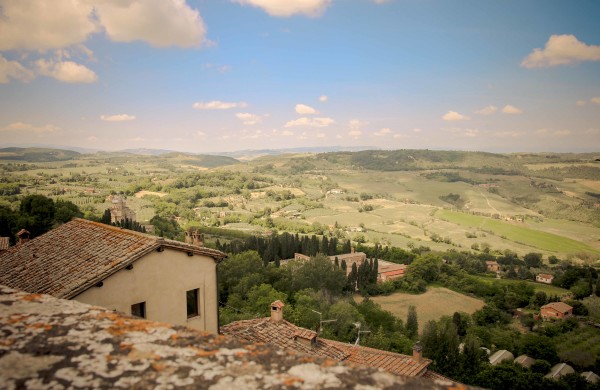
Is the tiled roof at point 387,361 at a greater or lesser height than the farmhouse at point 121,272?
lesser

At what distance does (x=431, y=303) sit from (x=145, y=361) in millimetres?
69942

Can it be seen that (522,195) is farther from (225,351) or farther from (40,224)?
(225,351)

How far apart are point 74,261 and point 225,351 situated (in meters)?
9.90

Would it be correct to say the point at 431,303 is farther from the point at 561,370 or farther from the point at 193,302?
the point at 193,302

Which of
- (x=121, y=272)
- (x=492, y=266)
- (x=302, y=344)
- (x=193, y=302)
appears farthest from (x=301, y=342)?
(x=492, y=266)

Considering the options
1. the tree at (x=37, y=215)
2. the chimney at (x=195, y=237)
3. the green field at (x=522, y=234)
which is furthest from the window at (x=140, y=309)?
the green field at (x=522, y=234)

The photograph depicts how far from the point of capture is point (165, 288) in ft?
34.8

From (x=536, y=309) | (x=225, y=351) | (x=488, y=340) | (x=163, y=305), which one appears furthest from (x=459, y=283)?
(x=225, y=351)

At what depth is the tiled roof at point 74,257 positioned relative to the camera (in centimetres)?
927

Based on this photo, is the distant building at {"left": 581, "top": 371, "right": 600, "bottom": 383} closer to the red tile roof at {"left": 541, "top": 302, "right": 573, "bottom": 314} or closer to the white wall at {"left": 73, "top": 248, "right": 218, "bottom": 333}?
the red tile roof at {"left": 541, "top": 302, "right": 573, "bottom": 314}

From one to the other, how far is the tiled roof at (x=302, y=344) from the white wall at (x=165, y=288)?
2.26 meters

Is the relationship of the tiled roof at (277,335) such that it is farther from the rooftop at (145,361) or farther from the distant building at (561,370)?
the distant building at (561,370)

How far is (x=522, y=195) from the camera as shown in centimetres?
16725

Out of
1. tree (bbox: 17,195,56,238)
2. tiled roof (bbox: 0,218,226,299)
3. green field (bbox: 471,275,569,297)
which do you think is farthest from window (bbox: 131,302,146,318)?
green field (bbox: 471,275,569,297)
